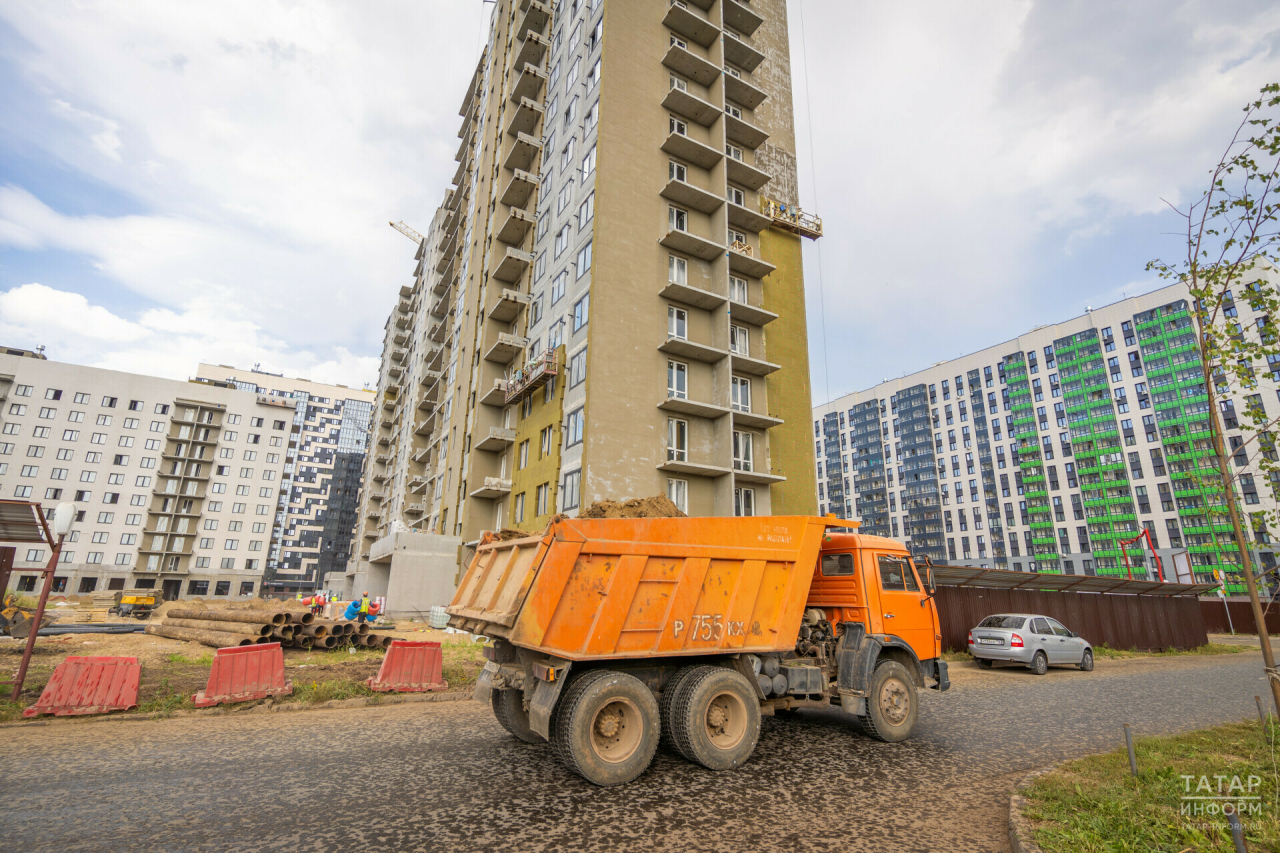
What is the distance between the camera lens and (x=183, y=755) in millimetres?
7477

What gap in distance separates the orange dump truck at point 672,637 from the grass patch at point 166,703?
5664 mm

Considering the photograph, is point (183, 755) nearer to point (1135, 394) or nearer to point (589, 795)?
point (589, 795)

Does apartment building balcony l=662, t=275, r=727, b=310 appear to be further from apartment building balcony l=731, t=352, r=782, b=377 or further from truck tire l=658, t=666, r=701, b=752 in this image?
truck tire l=658, t=666, r=701, b=752

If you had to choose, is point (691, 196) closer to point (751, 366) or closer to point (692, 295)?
point (692, 295)

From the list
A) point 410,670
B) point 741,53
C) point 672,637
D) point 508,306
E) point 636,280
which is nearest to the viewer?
point 672,637

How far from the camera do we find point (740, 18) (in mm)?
34656

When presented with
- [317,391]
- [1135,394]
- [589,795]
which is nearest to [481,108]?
[589,795]

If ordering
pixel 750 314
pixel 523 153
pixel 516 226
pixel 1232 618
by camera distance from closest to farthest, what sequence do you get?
pixel 750 314 → pixel 516 226 → pixel 523 153 → pixel 1232 618

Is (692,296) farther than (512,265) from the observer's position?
No

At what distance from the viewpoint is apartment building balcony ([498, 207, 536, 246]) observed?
36.8 meters

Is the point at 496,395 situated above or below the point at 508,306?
below

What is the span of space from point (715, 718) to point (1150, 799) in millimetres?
4433

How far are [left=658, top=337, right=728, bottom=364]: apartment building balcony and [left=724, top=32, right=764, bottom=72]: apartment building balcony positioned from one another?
1886 centimetres

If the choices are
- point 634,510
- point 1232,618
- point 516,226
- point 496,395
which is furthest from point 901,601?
point 1232,618
